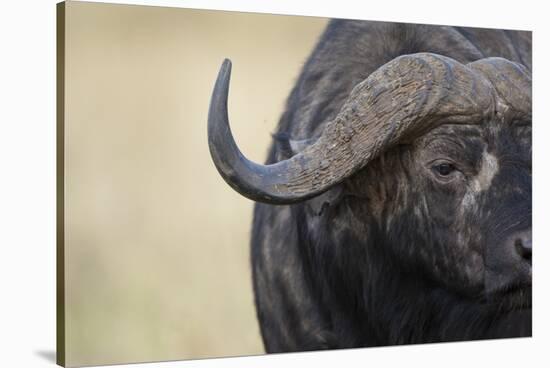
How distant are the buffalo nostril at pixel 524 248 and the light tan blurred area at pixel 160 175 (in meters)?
1.82

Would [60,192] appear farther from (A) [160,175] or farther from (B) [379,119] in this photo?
(B) [379,119]

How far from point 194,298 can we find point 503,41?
8.97 ft

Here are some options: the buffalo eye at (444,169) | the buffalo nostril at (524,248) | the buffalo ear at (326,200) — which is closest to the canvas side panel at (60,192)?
the buffalo ear at (326,200)

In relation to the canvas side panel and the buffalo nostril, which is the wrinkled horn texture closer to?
the buffalo nostril

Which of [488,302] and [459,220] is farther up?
[459,220]

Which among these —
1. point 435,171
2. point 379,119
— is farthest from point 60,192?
point 435,171

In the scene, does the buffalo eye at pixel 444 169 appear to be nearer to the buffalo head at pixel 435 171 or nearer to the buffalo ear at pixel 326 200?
the buffalo head at pixel 435 171

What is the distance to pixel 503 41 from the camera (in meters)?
7.35

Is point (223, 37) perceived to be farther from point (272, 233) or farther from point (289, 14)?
point (272, 233)

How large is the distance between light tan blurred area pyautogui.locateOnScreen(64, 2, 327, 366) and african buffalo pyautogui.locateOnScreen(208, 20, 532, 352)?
16 cm

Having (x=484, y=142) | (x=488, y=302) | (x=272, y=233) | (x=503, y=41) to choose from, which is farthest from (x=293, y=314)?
(x=503, y=41)

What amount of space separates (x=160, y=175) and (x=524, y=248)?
2.22 meters

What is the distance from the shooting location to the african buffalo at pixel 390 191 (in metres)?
5.70

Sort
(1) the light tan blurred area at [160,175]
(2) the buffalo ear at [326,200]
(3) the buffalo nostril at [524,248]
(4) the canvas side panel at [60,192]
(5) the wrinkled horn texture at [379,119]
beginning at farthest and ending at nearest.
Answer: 1. (1) the light tan blurred area at [160,175]
2. (4) the canvas side panel at [60,192]
3. (2) the buffalo ear at [326,200]
4. (3) the buffalo nostril at [524,248]
5. (5) the wrinkled horn texture at [379,119]
